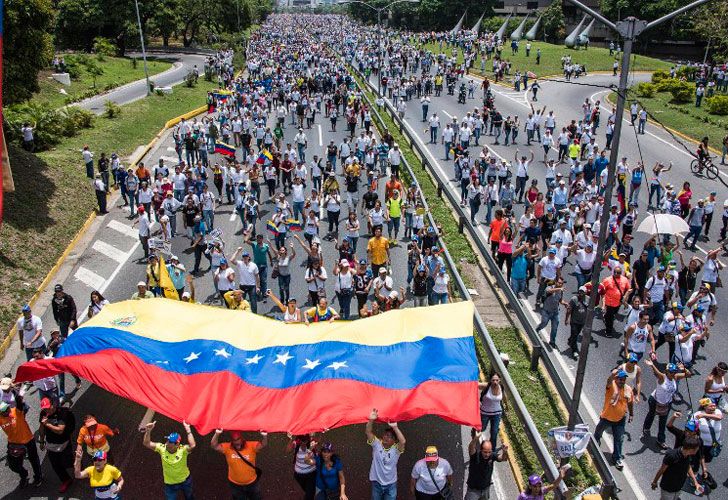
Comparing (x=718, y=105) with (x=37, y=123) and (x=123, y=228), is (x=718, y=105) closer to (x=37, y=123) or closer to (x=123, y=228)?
(x=123, y=228)

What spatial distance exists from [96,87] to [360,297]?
130 ft

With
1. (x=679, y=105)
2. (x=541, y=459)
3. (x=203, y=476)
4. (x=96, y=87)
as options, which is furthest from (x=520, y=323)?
(x=96, y=87)

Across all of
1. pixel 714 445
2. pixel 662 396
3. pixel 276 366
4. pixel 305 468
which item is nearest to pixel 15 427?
pixel 276 366

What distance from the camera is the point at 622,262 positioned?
14547mm

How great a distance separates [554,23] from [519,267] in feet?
246

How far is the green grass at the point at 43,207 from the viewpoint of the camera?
56.7 feet

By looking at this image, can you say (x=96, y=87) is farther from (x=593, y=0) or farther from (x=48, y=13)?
(x=593, y=0)

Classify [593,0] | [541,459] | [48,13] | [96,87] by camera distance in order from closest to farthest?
[541,459]
[48,13]
[96,87]
[593,0]

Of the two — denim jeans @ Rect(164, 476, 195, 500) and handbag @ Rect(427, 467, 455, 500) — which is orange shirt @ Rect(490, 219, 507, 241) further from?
denim jeans @ Rect(164, 476, 195, 500)

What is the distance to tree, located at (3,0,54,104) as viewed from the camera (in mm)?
19125

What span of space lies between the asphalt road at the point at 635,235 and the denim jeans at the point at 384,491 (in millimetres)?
3694

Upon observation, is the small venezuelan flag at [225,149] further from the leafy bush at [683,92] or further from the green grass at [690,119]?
the leafy bush at [683,92]

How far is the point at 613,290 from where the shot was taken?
13.6m

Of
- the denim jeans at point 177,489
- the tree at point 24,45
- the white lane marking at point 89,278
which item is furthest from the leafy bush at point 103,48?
the denim jeans at point 177,489
